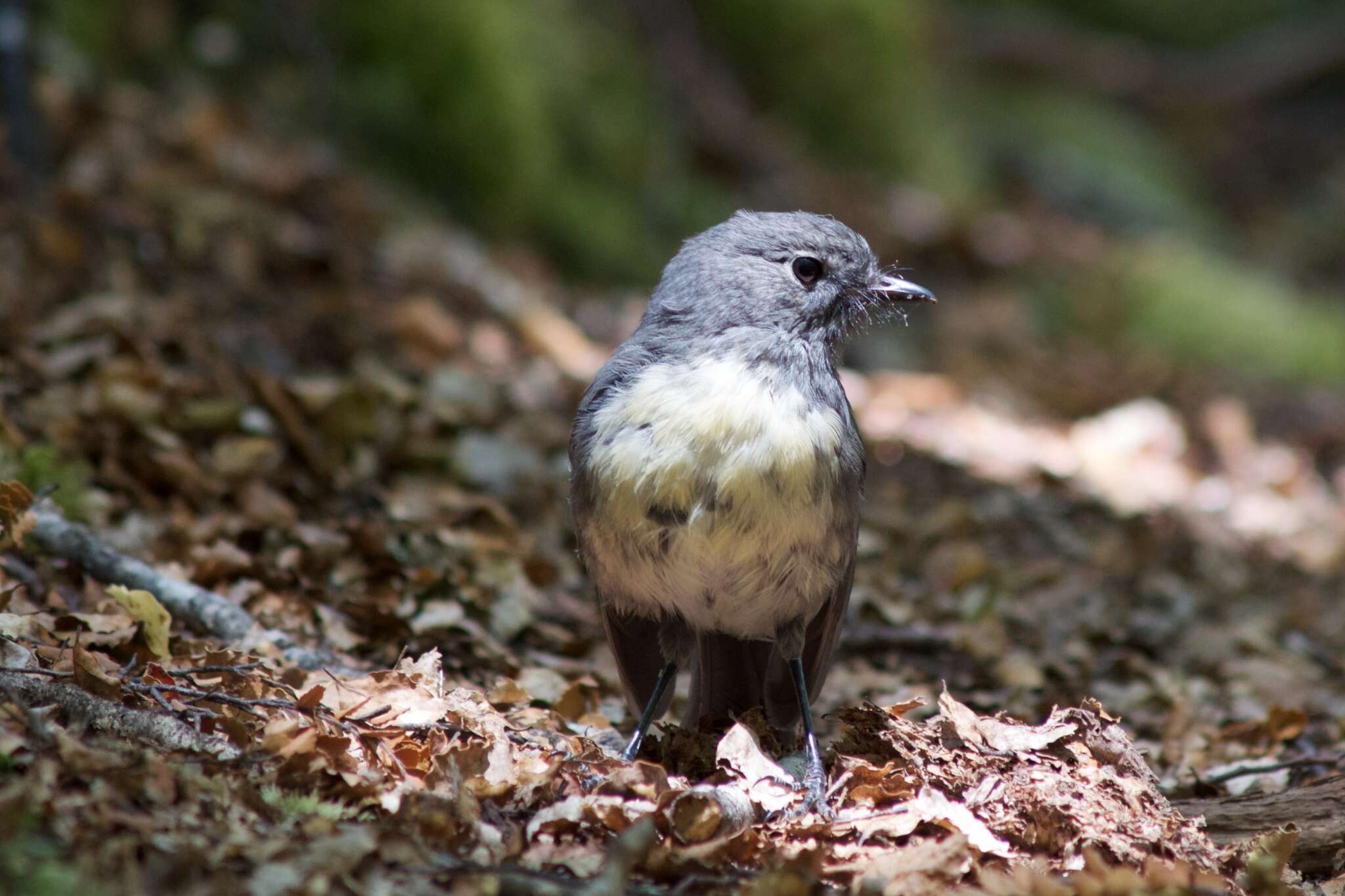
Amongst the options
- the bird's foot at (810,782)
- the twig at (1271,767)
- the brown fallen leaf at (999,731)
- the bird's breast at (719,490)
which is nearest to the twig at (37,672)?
the bird's breast at (719,490)

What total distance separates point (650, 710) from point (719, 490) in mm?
858

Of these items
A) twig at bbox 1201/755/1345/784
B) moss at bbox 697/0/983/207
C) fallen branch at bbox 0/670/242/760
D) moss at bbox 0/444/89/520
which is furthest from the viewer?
moss at bbox 697/0/983/207

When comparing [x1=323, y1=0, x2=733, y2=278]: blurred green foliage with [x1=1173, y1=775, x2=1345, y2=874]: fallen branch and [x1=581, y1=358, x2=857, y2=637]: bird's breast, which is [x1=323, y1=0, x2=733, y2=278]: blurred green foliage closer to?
[x1=581, y1=358, x2=857, y2=637]: bird's breast

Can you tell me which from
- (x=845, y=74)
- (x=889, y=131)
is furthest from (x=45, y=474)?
(x=889, y=131)

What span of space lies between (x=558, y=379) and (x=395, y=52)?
2.46 m

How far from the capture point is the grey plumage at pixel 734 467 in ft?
10.7

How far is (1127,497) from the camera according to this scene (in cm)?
686

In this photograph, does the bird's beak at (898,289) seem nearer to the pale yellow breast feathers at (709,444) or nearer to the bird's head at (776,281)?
the bird's head at (776,281)

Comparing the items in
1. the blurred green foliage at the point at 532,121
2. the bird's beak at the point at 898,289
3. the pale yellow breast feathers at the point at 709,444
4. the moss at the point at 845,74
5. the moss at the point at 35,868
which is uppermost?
the moss at the point at 845,74

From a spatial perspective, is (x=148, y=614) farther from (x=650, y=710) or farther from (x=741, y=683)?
(x=741, y=683)

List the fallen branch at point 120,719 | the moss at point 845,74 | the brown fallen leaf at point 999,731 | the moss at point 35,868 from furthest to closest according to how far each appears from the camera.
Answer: the moss at point 845,74 < the brown fallen leaf at point 999,731 < the fallen branch at point 120,719 < the moss at point 35,868

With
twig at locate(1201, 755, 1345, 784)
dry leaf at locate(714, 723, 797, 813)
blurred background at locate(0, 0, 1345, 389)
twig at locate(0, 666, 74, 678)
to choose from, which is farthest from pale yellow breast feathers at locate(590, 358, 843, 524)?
blurred background at locate(0, 0, 1345, 389)

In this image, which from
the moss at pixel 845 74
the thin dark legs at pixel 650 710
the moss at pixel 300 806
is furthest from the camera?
the moss at pixel 845 74

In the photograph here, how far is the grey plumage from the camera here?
3.26 meters
